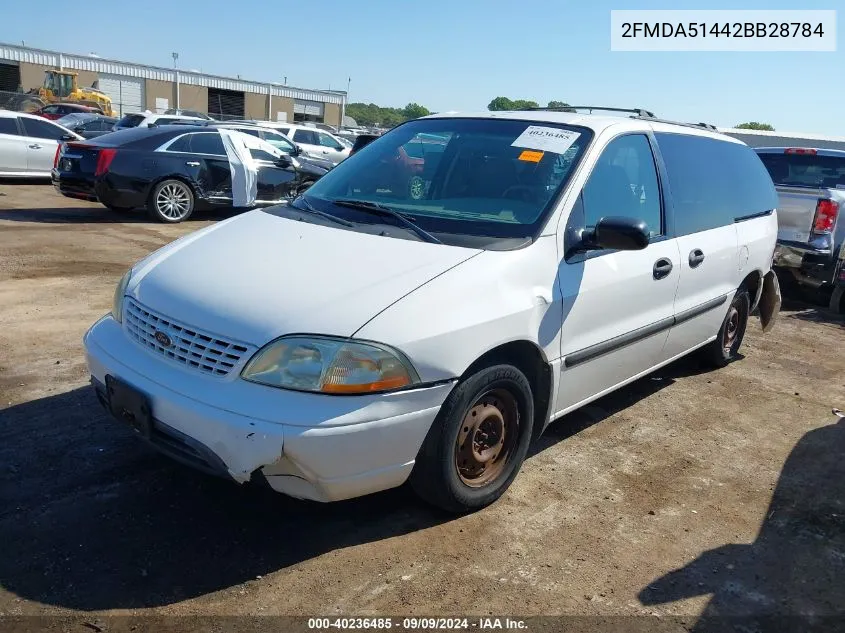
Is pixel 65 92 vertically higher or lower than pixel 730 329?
higher

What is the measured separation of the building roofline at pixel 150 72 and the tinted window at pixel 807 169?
50.4 m

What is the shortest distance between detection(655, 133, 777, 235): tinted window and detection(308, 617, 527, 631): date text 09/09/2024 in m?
2.69

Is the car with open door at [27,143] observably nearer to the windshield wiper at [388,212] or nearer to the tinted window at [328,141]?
the tinted window at [328,141]

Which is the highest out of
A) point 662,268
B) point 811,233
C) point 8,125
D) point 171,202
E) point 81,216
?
point 8,125

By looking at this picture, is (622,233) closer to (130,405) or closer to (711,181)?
(711,181)

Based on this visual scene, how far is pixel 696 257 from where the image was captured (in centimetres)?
459

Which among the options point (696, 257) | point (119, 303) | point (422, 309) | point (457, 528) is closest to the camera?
point (422, 309)

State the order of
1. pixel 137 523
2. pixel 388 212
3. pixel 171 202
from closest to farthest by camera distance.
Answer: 1. pixel 137 523
2. pixel 388 212
3. pixel 171 202

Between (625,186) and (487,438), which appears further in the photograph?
(625,186)

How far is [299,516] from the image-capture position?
330 centimetres

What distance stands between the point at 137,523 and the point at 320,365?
1146 mm

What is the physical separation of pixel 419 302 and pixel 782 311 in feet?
21.9

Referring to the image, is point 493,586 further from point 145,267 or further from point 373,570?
point 145,267

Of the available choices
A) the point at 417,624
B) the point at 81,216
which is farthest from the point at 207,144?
the point at 417,624
